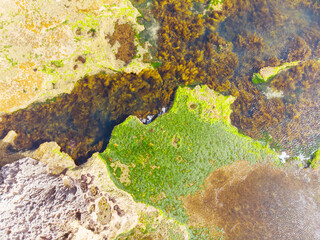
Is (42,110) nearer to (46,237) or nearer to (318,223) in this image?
(46,237)

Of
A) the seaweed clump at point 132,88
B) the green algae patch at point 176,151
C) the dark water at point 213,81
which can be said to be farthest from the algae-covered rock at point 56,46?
the green algae patch at point 176,151

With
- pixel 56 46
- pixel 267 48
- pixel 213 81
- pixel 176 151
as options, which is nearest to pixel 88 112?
pixel 56 46

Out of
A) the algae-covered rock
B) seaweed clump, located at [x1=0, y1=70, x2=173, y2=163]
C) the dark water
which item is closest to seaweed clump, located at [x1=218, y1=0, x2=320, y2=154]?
the dark water

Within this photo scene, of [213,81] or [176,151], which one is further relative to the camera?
[213,81]

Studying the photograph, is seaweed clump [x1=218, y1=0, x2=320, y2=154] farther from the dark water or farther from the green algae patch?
the green algae patch

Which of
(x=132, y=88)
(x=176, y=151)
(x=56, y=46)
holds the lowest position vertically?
(x=176, y=151)

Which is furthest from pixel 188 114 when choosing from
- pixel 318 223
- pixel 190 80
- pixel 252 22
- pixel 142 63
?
pixel 318 223

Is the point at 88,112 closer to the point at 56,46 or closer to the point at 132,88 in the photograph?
the point at 132,88

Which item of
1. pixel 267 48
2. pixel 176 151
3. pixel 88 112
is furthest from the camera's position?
pixel 267 48

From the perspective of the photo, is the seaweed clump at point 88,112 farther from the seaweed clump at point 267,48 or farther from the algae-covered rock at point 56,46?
the seaweed clump at point 267,48
